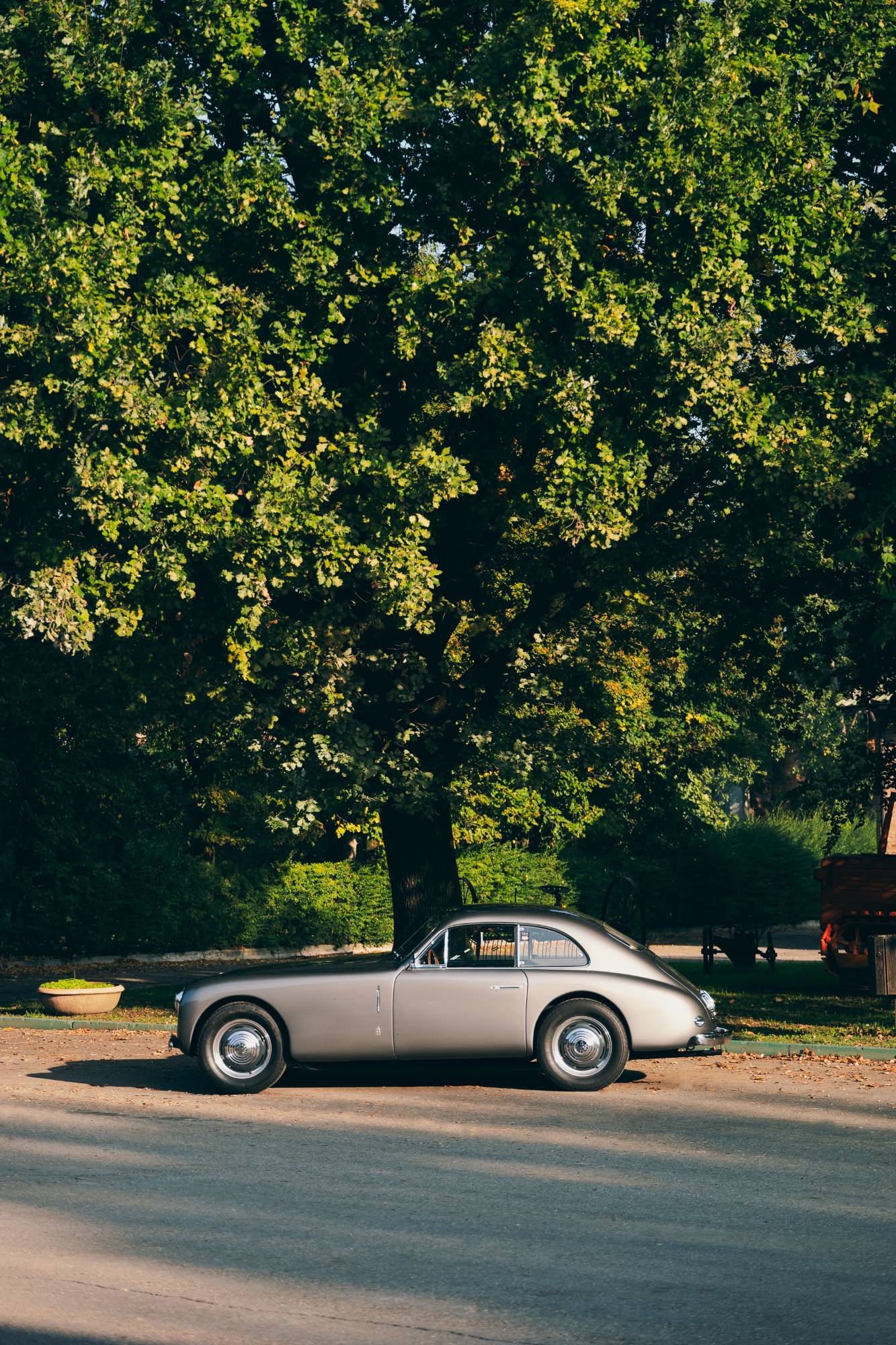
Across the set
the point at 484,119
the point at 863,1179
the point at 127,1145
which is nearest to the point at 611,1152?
the point at 863,1179

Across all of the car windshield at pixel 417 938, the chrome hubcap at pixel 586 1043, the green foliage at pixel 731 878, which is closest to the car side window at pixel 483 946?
the car windshield at pixel 417 938

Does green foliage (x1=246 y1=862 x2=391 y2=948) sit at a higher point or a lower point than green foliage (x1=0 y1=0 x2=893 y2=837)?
lower

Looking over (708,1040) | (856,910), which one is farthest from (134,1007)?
(856,910)

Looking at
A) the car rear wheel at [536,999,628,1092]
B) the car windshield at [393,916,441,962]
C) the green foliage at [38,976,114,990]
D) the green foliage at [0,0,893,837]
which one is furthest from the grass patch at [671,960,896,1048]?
the green foliage at [38,976,114,990]

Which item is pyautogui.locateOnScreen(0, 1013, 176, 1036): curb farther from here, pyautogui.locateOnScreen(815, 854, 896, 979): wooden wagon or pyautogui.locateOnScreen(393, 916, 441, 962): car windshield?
pyautogui.locateOnScreen(815, 854, 896, 979): wooden wagon

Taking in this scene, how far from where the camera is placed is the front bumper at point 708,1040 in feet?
37.7

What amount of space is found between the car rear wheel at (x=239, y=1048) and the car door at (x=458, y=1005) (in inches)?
41.3

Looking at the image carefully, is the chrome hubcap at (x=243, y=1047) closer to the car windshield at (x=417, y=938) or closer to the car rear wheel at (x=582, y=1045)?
the car windshield at (x=417, y=938)

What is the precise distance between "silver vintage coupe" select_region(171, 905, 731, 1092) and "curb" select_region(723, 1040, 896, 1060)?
2577 mm

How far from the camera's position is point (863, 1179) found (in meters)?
8.57

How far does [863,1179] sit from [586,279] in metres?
8.44

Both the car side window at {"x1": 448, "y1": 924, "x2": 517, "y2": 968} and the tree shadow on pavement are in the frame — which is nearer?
the tree shadow on pavement

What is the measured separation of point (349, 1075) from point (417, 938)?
1657 millimetres

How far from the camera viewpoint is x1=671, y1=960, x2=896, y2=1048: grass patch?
49.0 feet
